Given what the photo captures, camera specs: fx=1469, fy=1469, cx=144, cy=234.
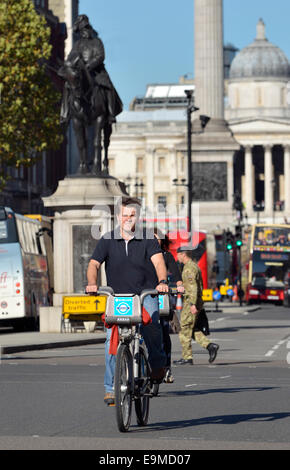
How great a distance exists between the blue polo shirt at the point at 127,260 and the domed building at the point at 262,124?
157319mm

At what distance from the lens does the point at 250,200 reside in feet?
591

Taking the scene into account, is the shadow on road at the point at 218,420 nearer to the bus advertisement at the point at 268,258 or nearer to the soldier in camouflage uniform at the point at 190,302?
the soldier in camouflage uniform at the point at 190,302

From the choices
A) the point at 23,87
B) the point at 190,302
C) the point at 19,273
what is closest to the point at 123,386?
the point at 190,302

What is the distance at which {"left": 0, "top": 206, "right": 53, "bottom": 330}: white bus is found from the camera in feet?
128

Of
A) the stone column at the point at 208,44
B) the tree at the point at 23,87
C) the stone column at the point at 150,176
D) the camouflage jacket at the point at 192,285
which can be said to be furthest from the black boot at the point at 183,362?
the stone column at the point at 150,176

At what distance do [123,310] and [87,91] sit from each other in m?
21.6

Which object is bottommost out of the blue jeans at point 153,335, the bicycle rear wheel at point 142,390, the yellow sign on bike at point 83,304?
the yellow sign on bike at point 83,304

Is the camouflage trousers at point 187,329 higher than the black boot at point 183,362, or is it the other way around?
the camouflage trousers at point 187,329

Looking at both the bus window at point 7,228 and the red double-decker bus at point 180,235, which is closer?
the bus window at point 7,228

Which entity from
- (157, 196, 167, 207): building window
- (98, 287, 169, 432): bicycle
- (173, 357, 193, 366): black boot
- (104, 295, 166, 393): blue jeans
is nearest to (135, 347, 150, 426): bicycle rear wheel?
(98, 287, 169, 432): bicycle

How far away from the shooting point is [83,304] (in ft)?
106

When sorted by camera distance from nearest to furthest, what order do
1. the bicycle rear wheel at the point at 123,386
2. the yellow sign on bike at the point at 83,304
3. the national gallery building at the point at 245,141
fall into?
the bicycle rear wheel at the point at 123,386, the yellow sign on bike at the point at 83,304, the national gallery building at the point at 245,141

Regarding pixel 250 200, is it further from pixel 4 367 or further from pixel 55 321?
pixel 4 367

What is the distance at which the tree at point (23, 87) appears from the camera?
154ft
